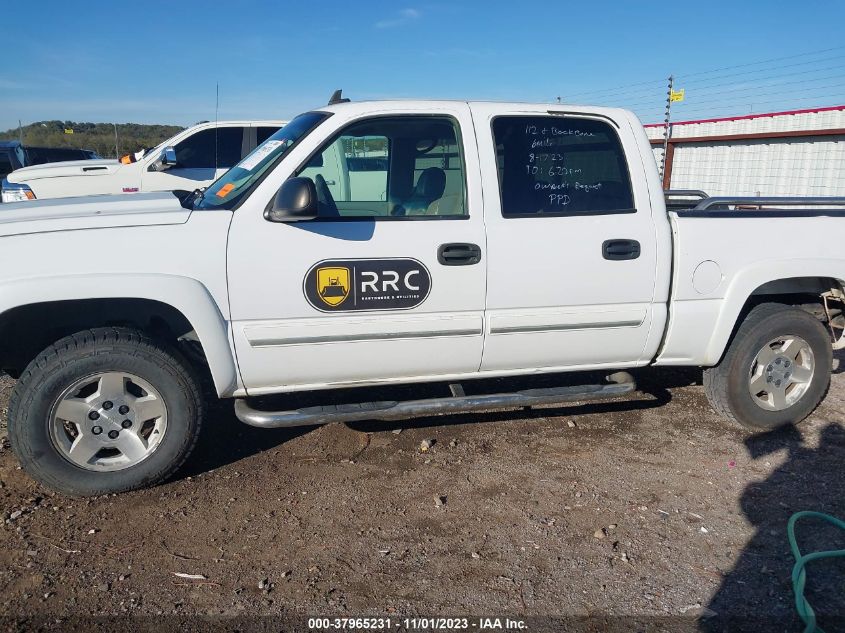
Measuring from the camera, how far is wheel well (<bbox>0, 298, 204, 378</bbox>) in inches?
134

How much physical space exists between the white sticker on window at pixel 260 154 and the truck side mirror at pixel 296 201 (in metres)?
0.53

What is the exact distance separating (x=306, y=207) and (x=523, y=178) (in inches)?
50.3

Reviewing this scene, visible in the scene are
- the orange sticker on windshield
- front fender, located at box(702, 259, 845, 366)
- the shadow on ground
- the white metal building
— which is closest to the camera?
the shadow on ground

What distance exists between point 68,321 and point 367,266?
1599 millimetres

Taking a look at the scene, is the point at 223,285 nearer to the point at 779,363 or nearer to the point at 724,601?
the point at 724,601

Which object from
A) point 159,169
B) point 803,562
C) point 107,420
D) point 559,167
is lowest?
point 803,562

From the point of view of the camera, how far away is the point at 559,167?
12.7 feet

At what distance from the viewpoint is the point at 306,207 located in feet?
10.6

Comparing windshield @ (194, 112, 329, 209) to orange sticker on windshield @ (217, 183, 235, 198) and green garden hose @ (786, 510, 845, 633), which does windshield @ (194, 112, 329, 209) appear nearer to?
orange sticker on windshield @ (217, 183, 235, 198)

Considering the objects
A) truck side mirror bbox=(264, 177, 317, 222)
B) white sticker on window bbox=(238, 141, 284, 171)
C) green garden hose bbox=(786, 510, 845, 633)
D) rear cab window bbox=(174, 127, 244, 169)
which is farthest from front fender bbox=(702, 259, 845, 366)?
rear cab window bbox=(174, 127, 244, 169)

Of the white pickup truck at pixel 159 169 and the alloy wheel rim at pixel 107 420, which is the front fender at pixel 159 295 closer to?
the alloy wheel rim at pixel 107 420

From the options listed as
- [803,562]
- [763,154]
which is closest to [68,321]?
[803,562]

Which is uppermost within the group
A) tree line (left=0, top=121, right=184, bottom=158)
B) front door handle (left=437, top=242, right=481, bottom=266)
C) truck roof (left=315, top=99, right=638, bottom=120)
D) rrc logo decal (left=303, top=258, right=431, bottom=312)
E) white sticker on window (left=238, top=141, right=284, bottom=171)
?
tree line (left=0, top=121, right=184, bottom=158)

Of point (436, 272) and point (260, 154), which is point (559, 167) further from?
point (260, 154)
